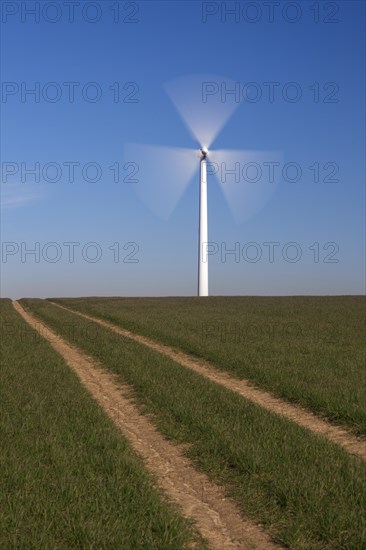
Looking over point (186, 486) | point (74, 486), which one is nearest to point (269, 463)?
point (186, 486)

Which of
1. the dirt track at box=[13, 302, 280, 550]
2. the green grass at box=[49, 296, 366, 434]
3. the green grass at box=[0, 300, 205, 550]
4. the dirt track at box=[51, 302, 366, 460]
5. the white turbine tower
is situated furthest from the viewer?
the white turbine tower

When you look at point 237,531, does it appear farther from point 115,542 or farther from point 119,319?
point 119,319

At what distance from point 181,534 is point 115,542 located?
2.42 ft

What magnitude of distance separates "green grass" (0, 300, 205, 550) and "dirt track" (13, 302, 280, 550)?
313 mm

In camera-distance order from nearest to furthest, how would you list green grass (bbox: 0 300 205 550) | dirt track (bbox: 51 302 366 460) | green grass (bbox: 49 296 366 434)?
green grass (bbox: 0 300 205 550) → dirt track (bbox: 51 302 366 460) → green grass (bbox: 49 296 366 434)

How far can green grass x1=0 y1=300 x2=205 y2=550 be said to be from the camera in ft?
19.6

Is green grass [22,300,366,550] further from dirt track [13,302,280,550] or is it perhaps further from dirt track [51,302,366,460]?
dirt track [51,302,366,460]

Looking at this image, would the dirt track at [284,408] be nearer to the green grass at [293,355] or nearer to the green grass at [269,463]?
the green grass at [293,355]

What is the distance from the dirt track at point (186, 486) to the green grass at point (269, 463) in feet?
0.61

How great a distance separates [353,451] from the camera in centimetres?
973

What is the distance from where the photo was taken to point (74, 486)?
23.7 feet

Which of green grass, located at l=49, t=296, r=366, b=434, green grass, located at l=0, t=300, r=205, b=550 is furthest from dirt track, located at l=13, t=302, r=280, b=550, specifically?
green grass, located at l=49, t=296, r=366, b=434

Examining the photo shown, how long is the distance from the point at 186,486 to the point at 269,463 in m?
1.31

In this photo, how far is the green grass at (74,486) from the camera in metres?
5.96
